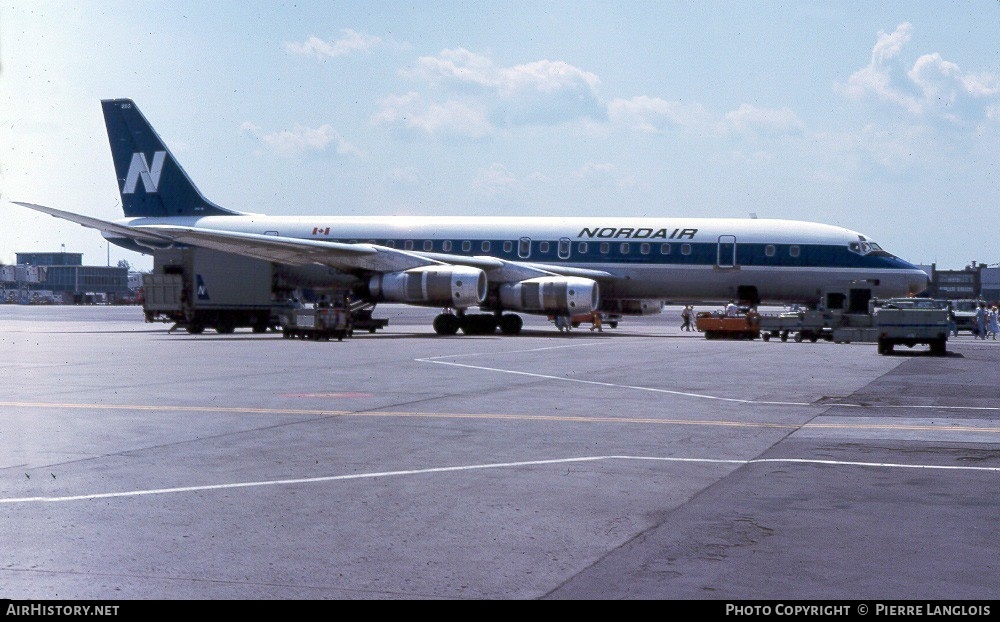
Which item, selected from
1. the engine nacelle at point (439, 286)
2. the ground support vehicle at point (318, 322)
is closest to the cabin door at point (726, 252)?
the engine nacelle at point (439, 286)

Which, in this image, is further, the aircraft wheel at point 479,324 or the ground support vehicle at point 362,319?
the aircraft wheel at point 479,324

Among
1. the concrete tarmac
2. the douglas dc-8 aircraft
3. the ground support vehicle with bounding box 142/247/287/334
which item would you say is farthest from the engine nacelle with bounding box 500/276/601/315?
the concrete tarmac

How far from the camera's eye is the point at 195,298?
139 feet

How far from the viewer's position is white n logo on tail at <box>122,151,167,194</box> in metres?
49.4

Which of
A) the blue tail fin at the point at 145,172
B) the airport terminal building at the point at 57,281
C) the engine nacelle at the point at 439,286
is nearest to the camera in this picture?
the engine nacelle at the point at 439,286

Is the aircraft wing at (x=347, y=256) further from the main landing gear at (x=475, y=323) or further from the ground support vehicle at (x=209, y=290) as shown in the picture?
the main landing gear at (x=475, y=323)

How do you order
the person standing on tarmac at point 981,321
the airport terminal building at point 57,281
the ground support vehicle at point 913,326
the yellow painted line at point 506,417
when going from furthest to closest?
the airport terminal building at point 57,281 → the person standing on tarmac at point 981,321 → the ground support vehicle at point 913,326 → the yellow painted line at point 506,417

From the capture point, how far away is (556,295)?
38.2 metres

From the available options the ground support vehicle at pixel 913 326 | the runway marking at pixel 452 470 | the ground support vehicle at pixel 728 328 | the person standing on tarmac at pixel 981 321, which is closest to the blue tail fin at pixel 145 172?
the ground support vehicle at pixel 728 328

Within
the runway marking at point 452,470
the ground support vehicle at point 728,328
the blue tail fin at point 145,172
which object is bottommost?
the runway marking at point 452,470

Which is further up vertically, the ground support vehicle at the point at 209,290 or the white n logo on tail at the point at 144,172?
the white n logo on tail at the point at 144,172

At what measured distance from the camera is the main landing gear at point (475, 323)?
41.9 m

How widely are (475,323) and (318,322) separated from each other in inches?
274

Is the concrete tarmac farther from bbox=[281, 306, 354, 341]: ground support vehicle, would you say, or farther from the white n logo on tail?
the white n logo on tail
